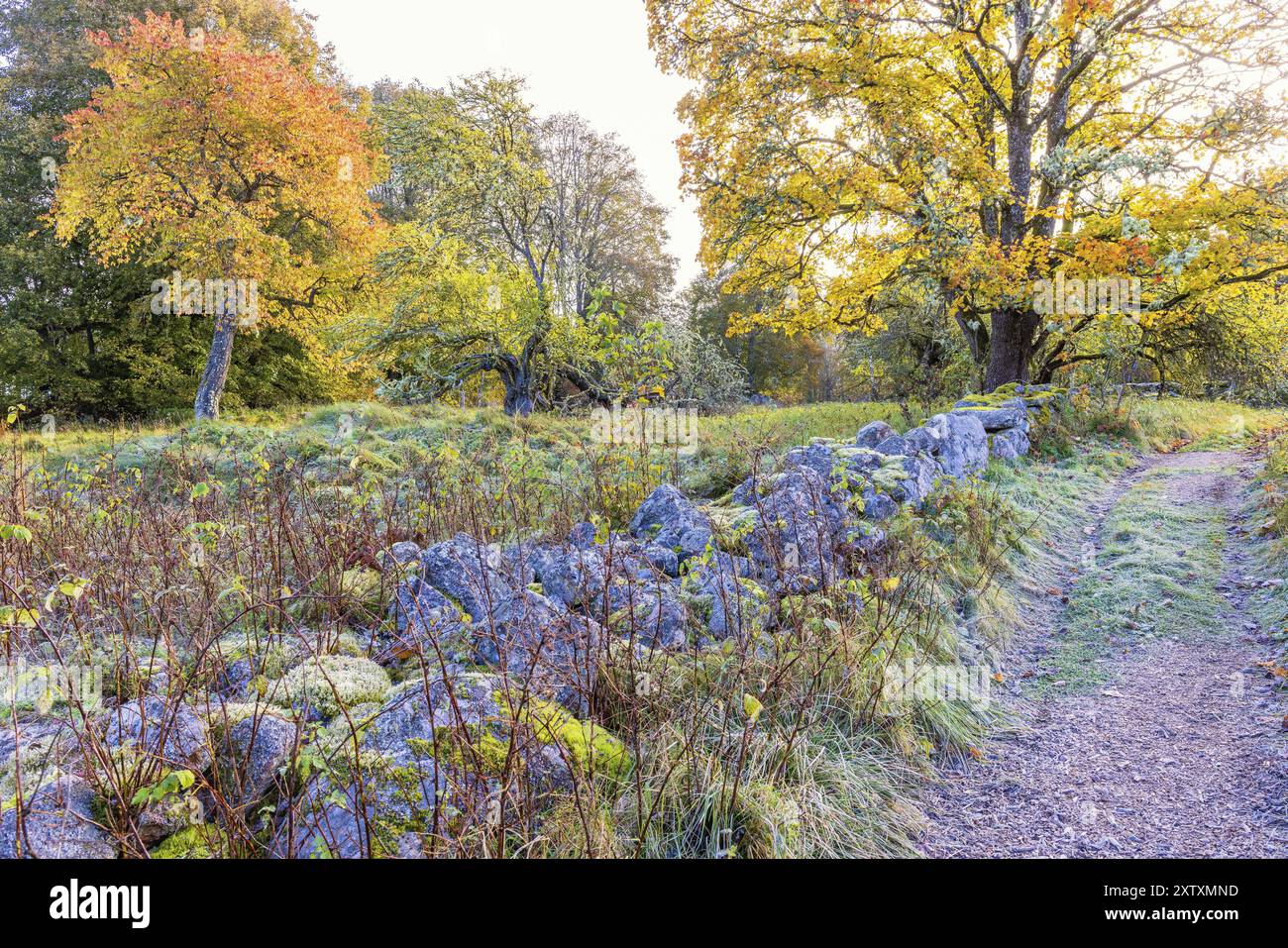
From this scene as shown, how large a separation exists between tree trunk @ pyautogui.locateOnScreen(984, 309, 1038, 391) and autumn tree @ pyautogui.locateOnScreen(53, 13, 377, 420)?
1411 cm

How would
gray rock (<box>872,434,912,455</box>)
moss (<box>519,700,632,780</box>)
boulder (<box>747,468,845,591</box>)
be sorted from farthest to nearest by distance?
1. gray rock (<box>872,434,912,455</box>)
2. boulder (<box>747,468,845,591</box>)
3. moss (<box>519,700,632,780</box>)

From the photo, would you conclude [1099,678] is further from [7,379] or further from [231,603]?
[7,379]

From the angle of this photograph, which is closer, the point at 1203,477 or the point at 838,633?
the point at 838,633

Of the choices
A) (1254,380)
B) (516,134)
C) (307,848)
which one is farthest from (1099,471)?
(516,134)

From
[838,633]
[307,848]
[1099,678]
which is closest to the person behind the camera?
[307,848]

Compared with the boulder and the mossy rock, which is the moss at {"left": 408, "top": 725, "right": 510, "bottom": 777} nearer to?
the mossy rock

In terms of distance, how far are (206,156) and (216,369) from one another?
187 inches

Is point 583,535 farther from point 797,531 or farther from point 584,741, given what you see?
point 584,741

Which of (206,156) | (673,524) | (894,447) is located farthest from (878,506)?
(206,156)

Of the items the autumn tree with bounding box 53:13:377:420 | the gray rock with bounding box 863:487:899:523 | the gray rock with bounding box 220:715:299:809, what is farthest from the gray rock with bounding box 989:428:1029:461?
the autumn tree with bounding box 53:13:377:420

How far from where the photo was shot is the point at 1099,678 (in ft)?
12.8

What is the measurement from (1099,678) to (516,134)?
16.9 m

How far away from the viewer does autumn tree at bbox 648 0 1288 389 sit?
8727mm

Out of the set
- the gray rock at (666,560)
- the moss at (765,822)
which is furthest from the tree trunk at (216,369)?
the moss at (765,822)
